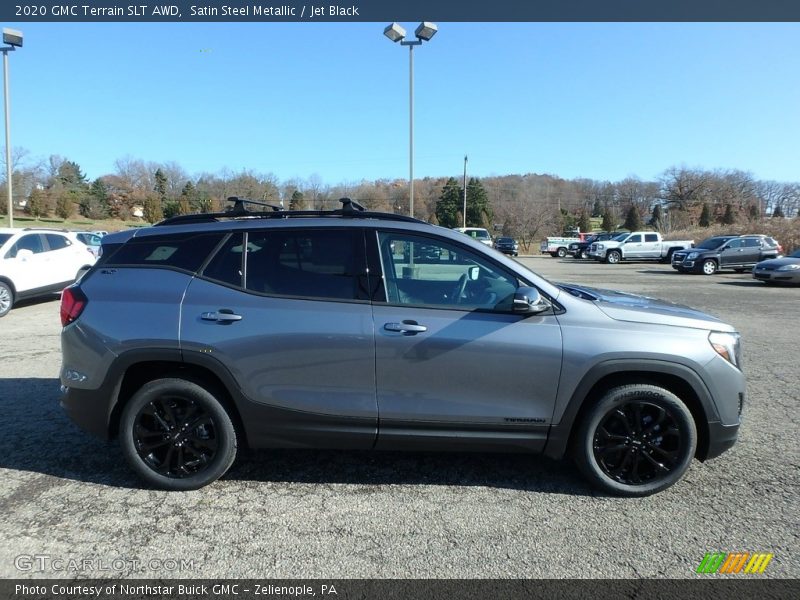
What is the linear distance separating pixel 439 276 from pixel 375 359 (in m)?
0.72

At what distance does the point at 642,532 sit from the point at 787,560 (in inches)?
27.9

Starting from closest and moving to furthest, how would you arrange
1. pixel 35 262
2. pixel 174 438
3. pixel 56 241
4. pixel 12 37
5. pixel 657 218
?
pixel 174 438 → pixel 35 262 → pixel 56 241 → pixel 12 37 → pixel 657 218

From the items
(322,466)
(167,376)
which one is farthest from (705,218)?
(167,376)

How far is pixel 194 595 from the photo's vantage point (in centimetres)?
251

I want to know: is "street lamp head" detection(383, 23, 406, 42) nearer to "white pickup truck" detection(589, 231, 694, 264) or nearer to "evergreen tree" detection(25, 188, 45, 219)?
"white pickup truck" detection(589, 231, 694, 264)

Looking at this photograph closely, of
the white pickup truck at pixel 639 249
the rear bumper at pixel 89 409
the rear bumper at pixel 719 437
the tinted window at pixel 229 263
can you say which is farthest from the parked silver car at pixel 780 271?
the rear bumper at pixel 89 409

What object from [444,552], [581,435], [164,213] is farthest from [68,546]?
[164,213]

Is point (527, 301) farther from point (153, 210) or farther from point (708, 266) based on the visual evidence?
point (153, 210)

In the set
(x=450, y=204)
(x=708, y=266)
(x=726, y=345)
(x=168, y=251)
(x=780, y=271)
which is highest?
(x=450, y=204)

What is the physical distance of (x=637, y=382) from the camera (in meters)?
3.40

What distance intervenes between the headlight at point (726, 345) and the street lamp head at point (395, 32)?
19976 mm

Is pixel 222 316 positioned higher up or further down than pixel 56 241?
further down

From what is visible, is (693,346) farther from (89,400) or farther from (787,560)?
(89,400)

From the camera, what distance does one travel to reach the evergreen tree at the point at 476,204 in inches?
3078
